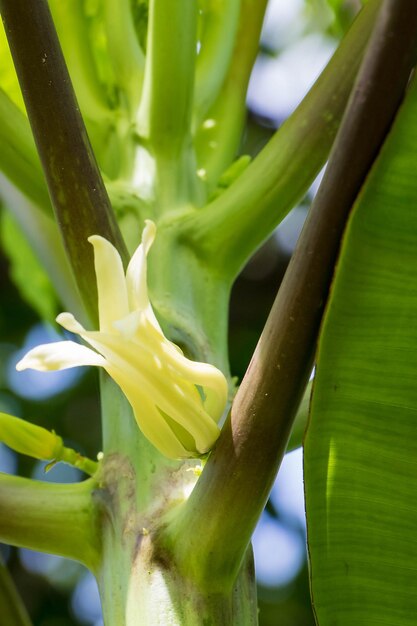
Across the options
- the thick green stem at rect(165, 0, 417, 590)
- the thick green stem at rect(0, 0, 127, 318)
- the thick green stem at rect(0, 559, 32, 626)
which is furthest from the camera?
the thick green stem at rect(0, 559, 32, 626)

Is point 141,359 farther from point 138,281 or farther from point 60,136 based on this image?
point 60,136

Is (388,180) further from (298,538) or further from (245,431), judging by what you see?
(298,538)

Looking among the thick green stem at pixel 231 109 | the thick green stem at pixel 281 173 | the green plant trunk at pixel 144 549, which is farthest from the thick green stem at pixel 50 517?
the thick green stem at pixel 231 109

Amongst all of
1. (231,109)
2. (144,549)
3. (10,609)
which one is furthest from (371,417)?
(231,109)

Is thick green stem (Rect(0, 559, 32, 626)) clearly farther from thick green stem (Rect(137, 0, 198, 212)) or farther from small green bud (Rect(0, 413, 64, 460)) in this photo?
thick green stem (Rect(137, 0, 198, 212))

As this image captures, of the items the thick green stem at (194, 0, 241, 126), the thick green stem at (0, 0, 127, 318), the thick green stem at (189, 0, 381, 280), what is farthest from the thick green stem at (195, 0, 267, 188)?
the thick green stem at (0, 0, 127, 318)

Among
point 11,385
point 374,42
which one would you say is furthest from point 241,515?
point 11,385

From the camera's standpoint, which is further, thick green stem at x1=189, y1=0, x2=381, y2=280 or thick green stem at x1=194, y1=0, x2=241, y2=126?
thick green stem at x1=194, y1=0, x2=241, y2=126

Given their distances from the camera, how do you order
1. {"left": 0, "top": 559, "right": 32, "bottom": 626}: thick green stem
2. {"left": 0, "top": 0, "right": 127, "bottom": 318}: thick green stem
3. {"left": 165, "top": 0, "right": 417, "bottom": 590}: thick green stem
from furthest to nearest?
{"left": 0, "top": 559, "right": 32, "bottom": 626}: thick green stem → {"left": 0, "top": 0, "right": 127, "bottom": 318}: thick green stem → {"left": 165, "top": 0, "right": 417, "bottom": 590}: thick green stem
